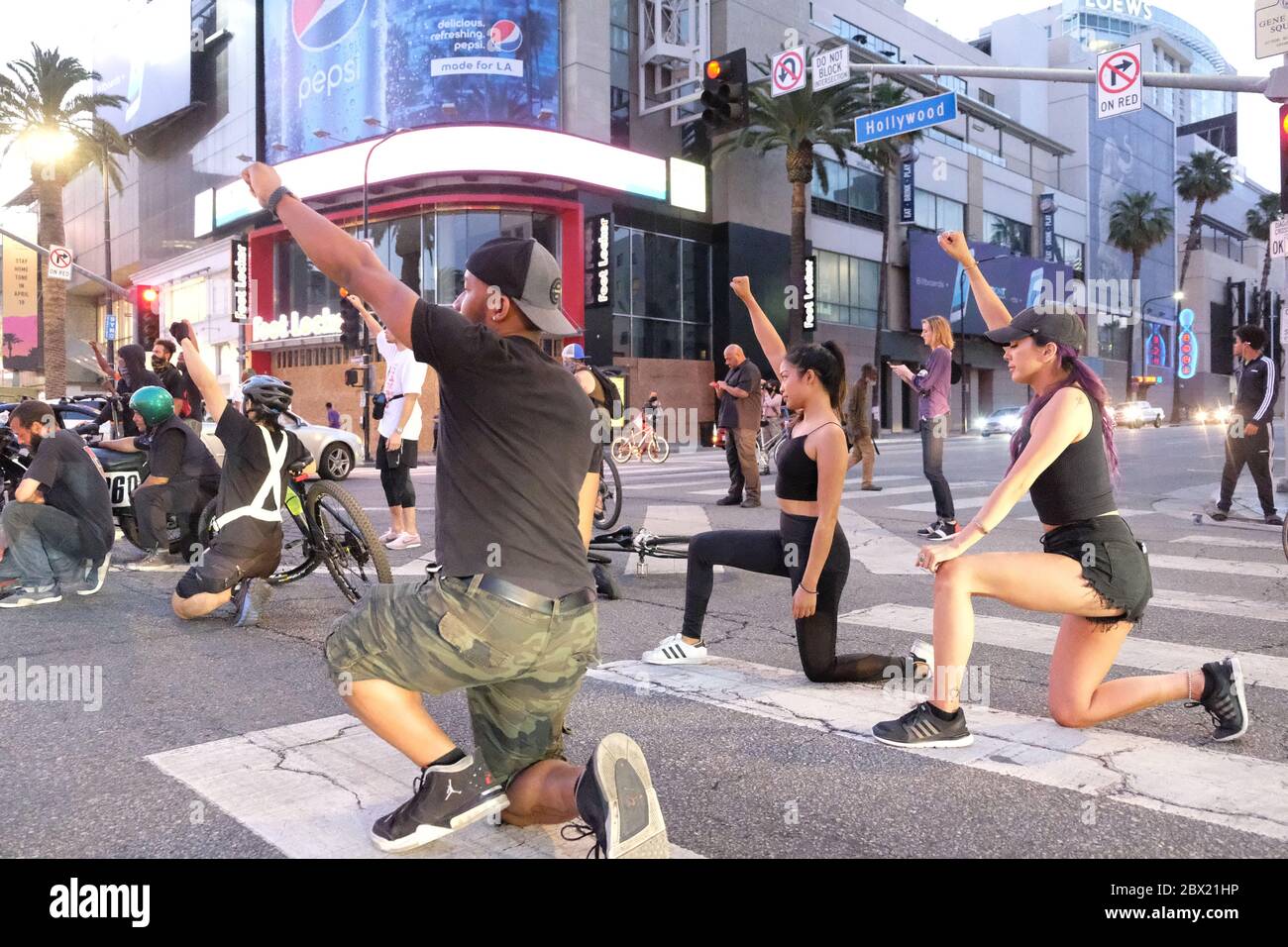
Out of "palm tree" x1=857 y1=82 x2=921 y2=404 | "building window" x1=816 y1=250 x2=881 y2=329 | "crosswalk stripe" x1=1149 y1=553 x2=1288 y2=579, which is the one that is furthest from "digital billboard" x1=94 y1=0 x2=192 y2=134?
"crosswalk stripe" x1=1149 y1=553 x2=1288 y2=579

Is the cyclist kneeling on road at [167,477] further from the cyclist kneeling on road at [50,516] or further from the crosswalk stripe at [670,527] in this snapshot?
the crosswalk stripe at [670,527]

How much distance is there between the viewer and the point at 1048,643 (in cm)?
527

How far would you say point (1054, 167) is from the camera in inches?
2601

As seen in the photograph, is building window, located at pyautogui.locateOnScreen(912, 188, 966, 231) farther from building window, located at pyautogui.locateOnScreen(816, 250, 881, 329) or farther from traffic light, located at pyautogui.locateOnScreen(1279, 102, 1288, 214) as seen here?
traffic light, located at pyautogui.locateOnScreen(1279, 102, 1288, 214)

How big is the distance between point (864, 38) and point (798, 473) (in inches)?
1893

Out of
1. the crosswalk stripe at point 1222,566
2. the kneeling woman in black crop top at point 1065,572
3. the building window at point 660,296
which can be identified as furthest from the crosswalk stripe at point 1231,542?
the building window at point 660,296

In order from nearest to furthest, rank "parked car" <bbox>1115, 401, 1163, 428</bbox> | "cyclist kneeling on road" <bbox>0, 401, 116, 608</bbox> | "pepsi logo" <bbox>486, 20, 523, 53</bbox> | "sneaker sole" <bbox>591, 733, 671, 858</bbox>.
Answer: "sneaker sole" <bbox>591, 733, 671, 858</bbox>, "cyclist kneeling on road" <bbox>0, 401, 116, 608</bbox>, "pepsi logo" <bbox>486, 20, 523, 53</bbox>, "parked car" <bbox>1115, 401, 1163, 428</bbox>

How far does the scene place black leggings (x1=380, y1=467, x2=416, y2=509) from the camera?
27.9 ft

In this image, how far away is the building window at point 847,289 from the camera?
44.2 meters

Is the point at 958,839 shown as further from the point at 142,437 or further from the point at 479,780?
the point at 142,437

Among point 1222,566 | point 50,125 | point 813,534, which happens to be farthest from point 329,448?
point 50,125

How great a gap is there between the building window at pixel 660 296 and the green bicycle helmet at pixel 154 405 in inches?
1058

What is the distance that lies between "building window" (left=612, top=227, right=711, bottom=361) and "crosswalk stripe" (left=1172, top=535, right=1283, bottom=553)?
25794 mm
